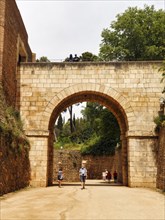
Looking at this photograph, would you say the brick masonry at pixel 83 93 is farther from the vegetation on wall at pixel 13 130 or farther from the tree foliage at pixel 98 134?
the tree foliage at pixel 98 134

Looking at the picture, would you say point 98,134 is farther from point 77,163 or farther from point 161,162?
point 161,162

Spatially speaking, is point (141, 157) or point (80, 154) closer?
point (141, 157)

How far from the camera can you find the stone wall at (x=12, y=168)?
10625 mm

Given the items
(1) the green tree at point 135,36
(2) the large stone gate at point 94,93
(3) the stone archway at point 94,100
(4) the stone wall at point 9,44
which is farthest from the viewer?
(1) the green tree at point 135,36

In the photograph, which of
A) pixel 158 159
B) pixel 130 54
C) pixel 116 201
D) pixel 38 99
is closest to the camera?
pixel 116 201

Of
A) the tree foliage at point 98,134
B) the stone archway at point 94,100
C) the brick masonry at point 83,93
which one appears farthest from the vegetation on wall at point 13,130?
the tree foliage at point 98,134

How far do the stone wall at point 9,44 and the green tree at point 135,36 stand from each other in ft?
34.8

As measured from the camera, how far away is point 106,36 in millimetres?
26875

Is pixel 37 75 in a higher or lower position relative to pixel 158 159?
higher

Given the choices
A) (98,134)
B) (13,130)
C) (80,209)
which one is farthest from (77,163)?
(80,209)

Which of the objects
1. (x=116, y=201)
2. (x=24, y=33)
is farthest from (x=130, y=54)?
(x=116, y=201)

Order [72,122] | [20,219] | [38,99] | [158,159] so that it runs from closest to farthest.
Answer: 1. [20,219]
2. [158,159]
3. [38,99]
4. [72,122]

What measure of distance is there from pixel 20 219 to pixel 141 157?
904cm

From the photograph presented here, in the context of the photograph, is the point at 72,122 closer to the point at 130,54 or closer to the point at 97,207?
the point at 130,54
